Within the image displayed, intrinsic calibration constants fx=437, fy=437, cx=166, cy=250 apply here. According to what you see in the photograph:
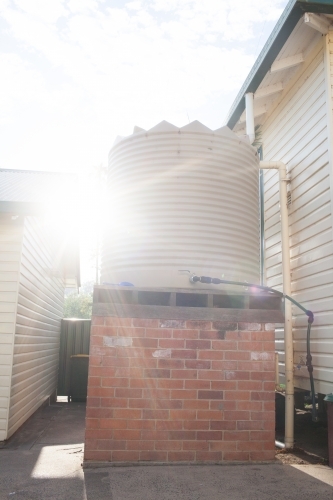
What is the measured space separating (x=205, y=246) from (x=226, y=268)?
1.32 ft

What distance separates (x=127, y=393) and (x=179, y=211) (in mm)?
2343

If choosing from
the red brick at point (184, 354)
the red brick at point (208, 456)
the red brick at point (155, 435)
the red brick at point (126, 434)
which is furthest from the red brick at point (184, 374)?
the red brick at point (208, 456)

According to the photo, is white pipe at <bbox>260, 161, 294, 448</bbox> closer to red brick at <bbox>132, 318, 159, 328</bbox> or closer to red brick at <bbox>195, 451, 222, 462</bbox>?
red brick at <bbox>195, 451, 222, 462</bbox>

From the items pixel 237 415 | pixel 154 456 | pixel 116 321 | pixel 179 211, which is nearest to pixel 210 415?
pixel 237 415

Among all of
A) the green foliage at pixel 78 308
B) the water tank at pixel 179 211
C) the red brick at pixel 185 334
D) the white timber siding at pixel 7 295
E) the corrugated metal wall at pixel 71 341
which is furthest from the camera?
the green foliage at pixel 78 308

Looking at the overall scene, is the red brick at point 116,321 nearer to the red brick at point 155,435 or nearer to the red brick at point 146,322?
the red brick at point 146,322

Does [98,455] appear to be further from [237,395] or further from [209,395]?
[237,395]

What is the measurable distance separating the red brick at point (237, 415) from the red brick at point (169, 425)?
1.86 ft

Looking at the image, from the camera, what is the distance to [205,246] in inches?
223

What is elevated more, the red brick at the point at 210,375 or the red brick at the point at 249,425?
the red brick at the point at 210,375

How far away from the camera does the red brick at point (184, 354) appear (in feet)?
17.2

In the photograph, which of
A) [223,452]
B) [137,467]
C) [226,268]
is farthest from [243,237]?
[137,467]

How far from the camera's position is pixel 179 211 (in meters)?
5.71

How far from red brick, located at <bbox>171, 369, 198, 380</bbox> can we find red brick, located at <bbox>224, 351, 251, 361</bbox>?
1.46ft
